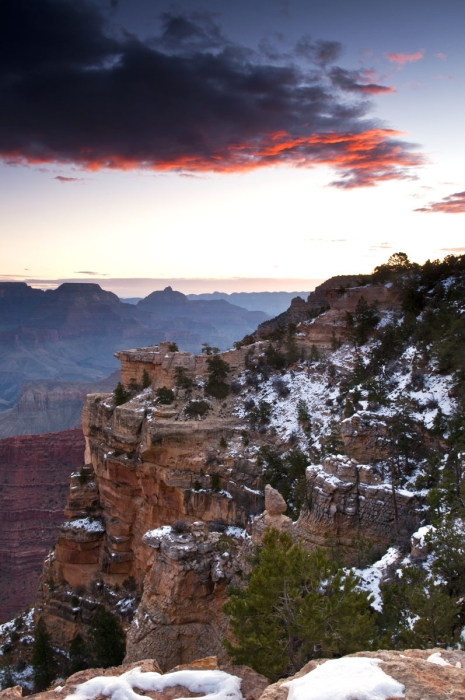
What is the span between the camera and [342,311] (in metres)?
41.4

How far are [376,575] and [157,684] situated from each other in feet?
35.5

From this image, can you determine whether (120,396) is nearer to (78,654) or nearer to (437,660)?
(78,654)

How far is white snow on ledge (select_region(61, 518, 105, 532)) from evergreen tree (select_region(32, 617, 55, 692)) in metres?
8.41

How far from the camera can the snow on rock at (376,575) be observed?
14.8 metres

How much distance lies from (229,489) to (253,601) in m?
21.1

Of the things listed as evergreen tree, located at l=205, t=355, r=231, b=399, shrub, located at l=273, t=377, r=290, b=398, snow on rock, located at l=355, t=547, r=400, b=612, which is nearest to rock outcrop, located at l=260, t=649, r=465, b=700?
snow on rock, located at l=355, t=547, r=400, b=612

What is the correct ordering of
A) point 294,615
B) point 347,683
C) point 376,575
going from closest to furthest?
point 347,683, point 294,615, point 376,575

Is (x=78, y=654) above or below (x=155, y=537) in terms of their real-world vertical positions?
below

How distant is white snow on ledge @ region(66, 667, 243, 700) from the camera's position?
272 inches

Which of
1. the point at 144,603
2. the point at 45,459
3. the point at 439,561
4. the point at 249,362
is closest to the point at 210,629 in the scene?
the point at 144,603

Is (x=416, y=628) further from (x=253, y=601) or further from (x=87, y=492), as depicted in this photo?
(x=87, y=492)

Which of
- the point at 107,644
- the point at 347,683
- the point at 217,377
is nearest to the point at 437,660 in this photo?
the point at 347,683

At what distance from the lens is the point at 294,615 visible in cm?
1108

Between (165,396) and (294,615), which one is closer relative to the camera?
(294,615)
